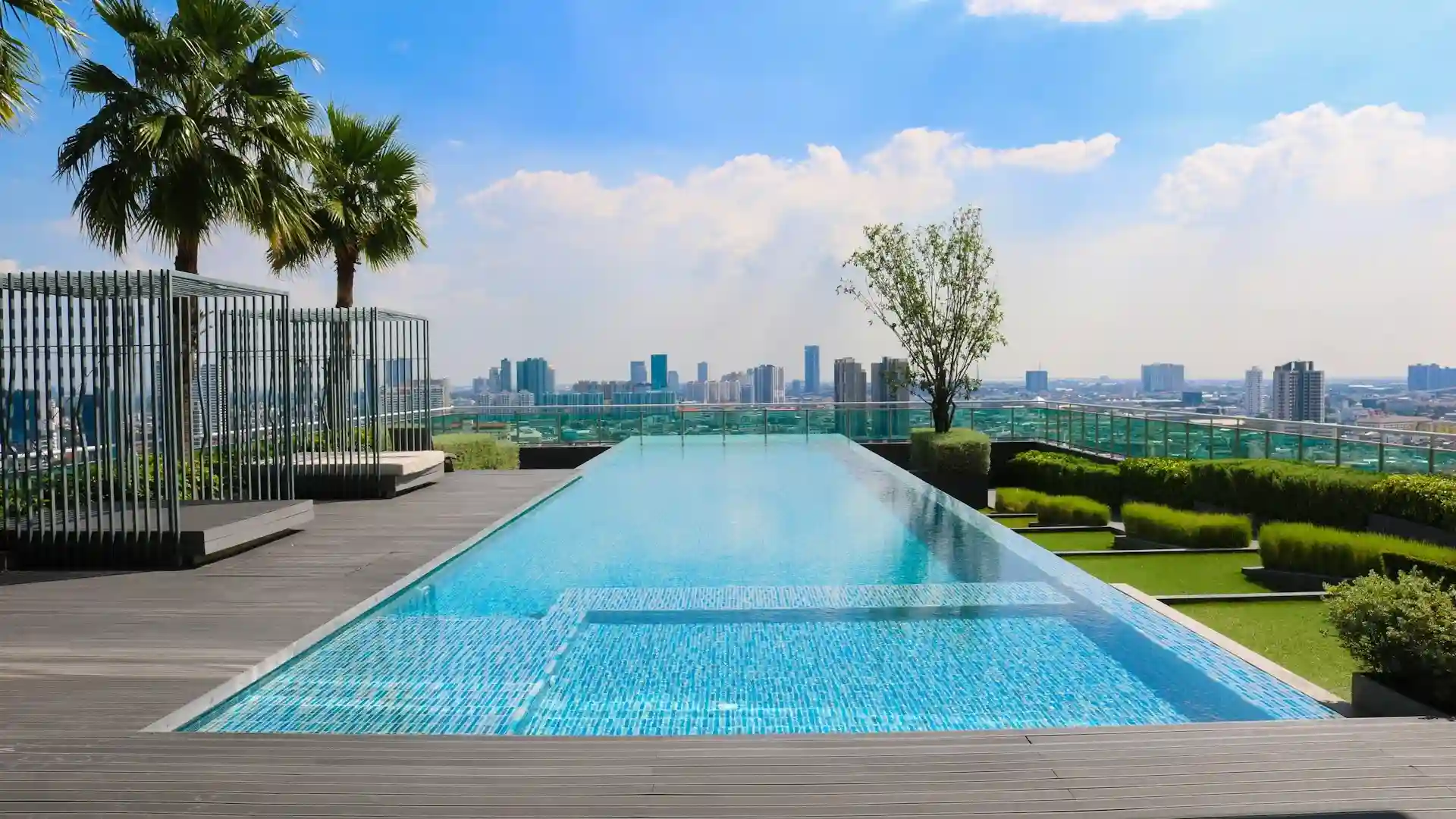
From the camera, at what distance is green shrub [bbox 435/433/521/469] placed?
16.0 meters

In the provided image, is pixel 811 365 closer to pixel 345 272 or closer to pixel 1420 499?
pixel 345 272

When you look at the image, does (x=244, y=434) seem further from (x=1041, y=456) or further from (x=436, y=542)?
(x=1041, y=456)

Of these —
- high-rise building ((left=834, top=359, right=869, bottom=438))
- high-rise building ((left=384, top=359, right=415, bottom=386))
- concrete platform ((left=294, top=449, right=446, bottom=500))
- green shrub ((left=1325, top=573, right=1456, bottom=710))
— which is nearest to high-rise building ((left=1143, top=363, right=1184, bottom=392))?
high-rise building ((left=834, top=359, right=869, bottom=438))

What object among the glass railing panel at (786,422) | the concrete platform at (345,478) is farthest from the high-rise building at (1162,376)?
the concrete platform at (345,478)

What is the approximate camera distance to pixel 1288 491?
1146 cm

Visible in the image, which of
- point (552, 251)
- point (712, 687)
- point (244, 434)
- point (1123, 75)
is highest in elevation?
point (1123, 75)

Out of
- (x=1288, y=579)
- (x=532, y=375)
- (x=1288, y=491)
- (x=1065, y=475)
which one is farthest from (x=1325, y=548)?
(x=532, y=375)

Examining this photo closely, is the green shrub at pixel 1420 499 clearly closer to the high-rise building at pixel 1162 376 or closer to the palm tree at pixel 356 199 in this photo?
the palm tree at pixel 356 199

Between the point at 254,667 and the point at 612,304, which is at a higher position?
the point at 612,304

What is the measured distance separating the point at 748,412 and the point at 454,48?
29.1 ft

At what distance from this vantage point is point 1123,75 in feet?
58.2

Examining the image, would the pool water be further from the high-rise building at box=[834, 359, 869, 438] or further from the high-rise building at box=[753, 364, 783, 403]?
the high-rise building at box=[753, 364, 783, 403]

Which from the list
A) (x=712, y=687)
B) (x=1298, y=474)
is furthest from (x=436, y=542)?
(x=1298, y=474)

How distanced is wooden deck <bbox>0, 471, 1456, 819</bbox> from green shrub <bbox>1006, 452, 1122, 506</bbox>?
472 inches
